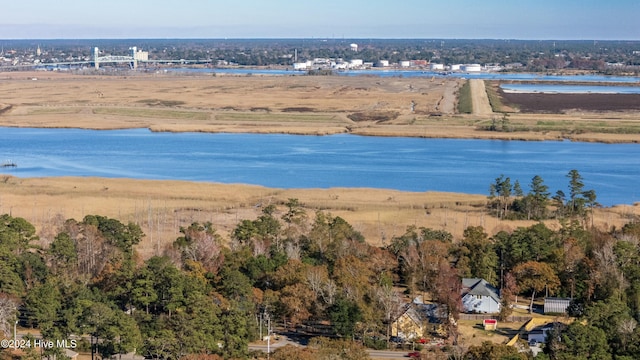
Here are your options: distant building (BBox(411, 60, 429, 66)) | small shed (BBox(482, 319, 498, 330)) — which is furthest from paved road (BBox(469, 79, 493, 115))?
distant building (BBox(411, 60, 429, 66))

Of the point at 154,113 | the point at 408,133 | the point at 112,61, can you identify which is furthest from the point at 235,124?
the point at 112,61

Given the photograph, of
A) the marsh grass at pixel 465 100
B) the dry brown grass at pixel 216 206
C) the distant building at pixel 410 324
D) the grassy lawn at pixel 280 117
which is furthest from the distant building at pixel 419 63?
the distant building at pixel 410 324

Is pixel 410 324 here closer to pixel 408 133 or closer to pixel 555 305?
pixel 555 305

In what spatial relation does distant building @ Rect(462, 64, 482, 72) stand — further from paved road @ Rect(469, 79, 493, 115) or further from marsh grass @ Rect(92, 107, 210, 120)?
marsh grass @ Rect(92, 107, 210, 120)

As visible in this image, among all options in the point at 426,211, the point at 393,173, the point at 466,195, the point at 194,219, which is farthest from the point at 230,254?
the point at 393,173

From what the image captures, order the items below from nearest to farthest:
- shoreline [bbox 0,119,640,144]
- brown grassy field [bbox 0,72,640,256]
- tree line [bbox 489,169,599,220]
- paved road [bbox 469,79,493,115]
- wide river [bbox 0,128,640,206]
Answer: tree line [bbox 489,169,599,220] < brown grassy field [bbox 0,72,640,256] < wide river [bbox 0,128,640,206] < shoreline [bbox 0,119,640,144] < paved road [bbox 469,79,493,115]

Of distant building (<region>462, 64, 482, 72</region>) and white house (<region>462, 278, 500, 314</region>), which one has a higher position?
distant building (<region>462, 64, 482, 72</region>)
